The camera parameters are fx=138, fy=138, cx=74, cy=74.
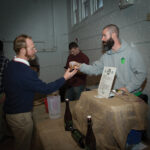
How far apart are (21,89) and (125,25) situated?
5.75ft

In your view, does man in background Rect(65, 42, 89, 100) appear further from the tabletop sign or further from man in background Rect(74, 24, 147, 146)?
the tabletop sign

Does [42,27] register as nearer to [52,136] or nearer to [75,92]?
[75,92]

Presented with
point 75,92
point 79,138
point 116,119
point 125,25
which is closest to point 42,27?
point 75,92

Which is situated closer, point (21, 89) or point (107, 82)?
point (107, 82)

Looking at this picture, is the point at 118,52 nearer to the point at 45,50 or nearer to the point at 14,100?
the point at 14,100

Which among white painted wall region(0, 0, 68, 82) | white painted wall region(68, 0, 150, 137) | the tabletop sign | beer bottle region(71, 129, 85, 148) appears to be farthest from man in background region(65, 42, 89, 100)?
white painted wall region(0, 0, 68, 82)

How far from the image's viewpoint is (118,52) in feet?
5.10

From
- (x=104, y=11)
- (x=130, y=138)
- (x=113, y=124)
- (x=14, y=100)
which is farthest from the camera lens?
(x=104, y=11)

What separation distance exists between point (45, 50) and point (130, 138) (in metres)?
3.84

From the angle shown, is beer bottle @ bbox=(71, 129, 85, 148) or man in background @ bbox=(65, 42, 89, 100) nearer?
beer bottle @ bbox=(71, 129, 85, 148)

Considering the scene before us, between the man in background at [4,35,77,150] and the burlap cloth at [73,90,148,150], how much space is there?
1.93 ft

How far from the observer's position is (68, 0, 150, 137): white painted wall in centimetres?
179

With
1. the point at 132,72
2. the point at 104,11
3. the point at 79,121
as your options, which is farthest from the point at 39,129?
the point at 104,11

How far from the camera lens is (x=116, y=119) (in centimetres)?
103
